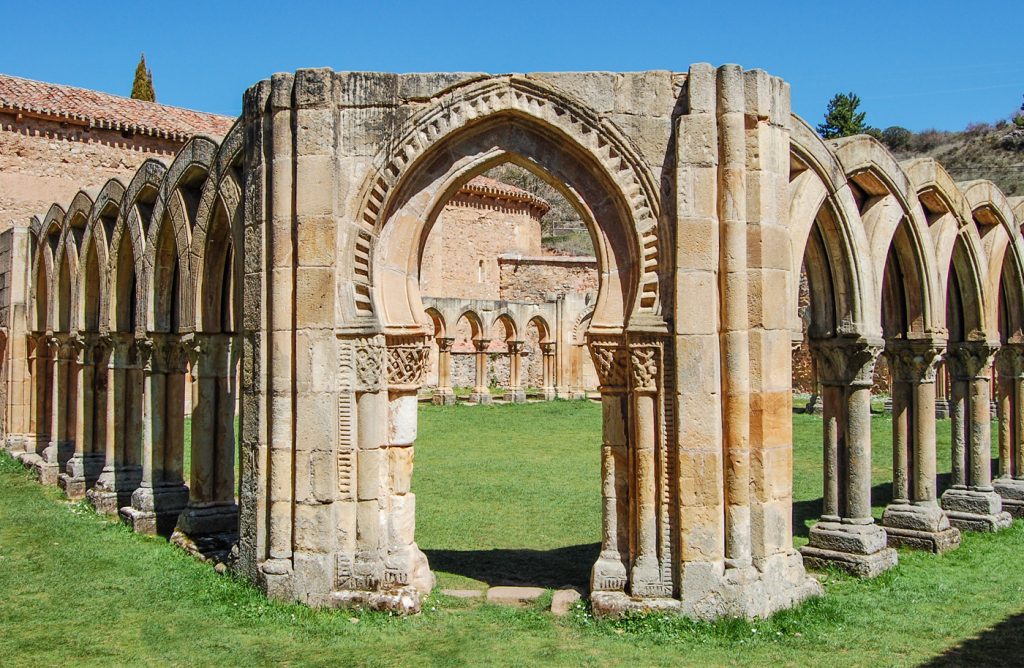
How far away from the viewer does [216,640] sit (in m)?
6.68

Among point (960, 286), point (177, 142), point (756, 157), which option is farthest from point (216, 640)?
point (177, 142)

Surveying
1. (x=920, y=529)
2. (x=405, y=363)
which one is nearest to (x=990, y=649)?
(x=920, y=529)

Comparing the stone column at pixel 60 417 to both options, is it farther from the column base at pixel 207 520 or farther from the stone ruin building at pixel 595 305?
the stone ruin building at pixel 595 305

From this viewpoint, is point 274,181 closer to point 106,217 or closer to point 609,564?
point 609,564

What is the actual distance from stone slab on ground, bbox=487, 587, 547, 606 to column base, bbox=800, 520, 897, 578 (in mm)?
2855

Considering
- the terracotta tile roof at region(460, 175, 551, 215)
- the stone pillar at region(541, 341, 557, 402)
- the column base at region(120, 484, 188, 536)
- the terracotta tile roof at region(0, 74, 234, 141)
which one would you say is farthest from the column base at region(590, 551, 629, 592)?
the terracotta tile roof at region(460, 175, 551, 215)

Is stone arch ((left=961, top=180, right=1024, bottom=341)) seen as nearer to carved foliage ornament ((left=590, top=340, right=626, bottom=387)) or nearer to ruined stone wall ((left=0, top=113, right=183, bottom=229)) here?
carved foliage ornament ((left=590, top=340, right=626, bottom=387))

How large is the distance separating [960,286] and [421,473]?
322 inches

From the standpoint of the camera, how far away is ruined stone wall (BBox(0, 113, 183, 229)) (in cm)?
2541

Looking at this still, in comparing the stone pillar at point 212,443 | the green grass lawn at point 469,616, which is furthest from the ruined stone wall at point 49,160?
the stone pillar at point 212,443

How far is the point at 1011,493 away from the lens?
11945mm

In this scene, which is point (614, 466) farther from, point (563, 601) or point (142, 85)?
point (142, 85)

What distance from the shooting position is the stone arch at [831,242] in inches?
321

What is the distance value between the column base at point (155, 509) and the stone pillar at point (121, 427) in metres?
1.02
